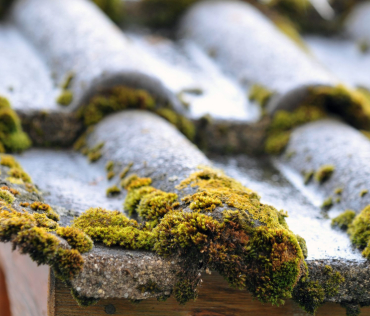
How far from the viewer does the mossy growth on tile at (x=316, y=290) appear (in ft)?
9.27

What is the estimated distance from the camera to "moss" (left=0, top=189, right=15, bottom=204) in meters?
2.78

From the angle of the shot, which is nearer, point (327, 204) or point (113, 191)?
point (113, 191)

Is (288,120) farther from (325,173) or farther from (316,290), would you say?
(316,290)

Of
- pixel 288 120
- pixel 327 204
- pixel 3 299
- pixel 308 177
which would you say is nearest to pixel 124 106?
pixel 288 120

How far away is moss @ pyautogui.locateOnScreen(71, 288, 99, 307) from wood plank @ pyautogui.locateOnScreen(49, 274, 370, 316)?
0.17m

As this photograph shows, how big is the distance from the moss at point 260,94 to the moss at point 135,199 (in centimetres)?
242

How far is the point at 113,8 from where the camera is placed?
7.55 metres

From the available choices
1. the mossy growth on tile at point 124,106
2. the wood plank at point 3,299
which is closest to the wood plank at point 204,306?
the mossy growth on tile at point 124,106

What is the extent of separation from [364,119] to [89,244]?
3.85 m

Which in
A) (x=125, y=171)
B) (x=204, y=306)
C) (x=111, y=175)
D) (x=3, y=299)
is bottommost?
(x=3, y=299)

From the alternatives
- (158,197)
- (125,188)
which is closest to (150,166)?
(125,188)

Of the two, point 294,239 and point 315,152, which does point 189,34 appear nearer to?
point 315,152

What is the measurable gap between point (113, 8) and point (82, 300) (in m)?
6.08

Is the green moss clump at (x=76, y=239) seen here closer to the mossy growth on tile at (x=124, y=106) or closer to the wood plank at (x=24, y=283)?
the wood plank at (x=24, y=283)
